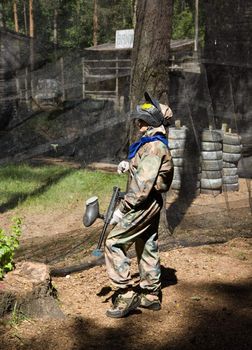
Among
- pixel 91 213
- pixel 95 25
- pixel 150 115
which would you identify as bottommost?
pixel 91 213

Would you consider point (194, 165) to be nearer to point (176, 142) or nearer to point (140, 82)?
point (176, 142)

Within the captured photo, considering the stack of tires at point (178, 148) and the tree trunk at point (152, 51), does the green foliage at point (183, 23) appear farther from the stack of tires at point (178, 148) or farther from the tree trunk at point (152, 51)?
the tree trunk at point (152, 51)

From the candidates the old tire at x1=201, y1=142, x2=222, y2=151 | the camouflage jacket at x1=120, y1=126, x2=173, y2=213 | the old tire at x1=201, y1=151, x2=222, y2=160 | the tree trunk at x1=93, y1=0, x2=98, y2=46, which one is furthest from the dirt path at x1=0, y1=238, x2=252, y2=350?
the tree trunk at x1=93, y1=0, x2=98, y2=46

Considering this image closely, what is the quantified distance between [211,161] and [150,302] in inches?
298

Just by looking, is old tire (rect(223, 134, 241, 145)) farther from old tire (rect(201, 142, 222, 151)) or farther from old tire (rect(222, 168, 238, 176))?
old tire (rect(222, 168, 238, 176))

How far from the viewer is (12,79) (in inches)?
976

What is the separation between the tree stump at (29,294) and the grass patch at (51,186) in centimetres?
620

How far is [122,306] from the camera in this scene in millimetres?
4609

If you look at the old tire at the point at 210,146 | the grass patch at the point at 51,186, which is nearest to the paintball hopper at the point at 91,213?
the grass patch at the point at 51,186

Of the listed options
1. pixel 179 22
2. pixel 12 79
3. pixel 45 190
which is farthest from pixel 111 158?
pixel 179 22

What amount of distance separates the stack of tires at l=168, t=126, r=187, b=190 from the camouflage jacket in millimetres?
7815

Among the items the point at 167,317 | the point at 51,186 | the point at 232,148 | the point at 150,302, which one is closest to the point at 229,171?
the point at 232,148

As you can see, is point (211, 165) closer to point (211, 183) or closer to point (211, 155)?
point (211, 155)

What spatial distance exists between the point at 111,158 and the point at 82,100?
7.41 meters
